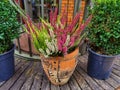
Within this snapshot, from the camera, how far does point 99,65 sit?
5.37 feet

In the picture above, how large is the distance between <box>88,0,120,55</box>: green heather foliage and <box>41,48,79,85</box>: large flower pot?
0.27 m

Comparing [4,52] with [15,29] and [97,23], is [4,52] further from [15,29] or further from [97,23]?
[97,23]

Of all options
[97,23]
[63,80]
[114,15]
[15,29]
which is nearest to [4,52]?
[15,29]

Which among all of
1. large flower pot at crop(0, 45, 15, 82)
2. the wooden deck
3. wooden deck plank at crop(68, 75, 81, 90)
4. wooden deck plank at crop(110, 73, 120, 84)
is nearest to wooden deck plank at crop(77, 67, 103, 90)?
the wooden deck

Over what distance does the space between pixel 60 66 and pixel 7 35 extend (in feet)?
2.05

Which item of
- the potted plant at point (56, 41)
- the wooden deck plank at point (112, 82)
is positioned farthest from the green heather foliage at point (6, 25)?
the wooden deck plank at point (112, 82)

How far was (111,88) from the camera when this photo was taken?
161 centimetres

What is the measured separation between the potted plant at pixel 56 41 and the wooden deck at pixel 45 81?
180 mm

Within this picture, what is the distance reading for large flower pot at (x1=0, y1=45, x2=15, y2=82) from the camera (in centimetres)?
156

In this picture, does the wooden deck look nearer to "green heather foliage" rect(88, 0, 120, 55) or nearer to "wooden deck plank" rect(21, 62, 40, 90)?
"wooden deck plank" rect(21, 62, 40, 90)

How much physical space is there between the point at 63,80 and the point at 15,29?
0.74 meters

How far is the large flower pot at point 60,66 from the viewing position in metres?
1.41

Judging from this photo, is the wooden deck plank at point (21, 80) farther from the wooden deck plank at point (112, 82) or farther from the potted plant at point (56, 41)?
the wooden deck plank at point (112, 82)

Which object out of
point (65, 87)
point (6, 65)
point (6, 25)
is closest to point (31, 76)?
point (6, 65)
